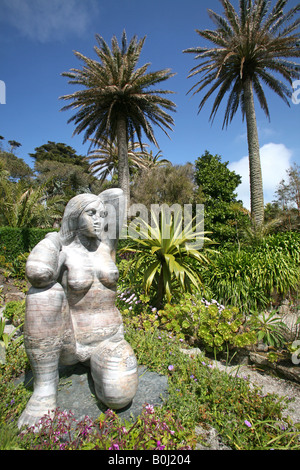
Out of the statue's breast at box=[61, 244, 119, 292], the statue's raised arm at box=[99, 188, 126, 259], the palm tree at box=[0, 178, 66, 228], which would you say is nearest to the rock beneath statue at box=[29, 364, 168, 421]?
the statue's breast at box=[61, 244, 119, 292]

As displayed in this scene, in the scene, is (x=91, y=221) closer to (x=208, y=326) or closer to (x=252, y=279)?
(x=208, y=326)

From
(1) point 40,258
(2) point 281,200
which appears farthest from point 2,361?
(2) point 281,200

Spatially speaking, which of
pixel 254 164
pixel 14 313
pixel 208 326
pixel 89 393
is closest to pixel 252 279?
pixel 208 326

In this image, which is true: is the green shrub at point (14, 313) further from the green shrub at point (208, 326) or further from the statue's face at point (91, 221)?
the statue's face at point (91, 221)

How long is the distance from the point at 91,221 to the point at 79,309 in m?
0.70

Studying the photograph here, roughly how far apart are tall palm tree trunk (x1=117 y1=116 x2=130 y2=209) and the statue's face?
10348 mm

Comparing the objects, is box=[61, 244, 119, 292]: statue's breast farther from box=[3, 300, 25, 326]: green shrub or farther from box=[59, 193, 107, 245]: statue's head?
box=[3, 300, 25, 326]: green shrub

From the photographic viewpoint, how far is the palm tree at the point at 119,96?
1170cm

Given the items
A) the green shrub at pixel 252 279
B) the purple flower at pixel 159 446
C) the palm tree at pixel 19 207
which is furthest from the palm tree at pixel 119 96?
the purple flower at pixel 159 446

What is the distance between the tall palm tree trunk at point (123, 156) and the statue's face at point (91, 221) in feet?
33.9

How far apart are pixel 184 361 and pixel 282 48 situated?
12.2 metres

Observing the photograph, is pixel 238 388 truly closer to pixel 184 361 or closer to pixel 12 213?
pixel 184 361

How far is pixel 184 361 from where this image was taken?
257cm

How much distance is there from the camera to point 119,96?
12555mm
